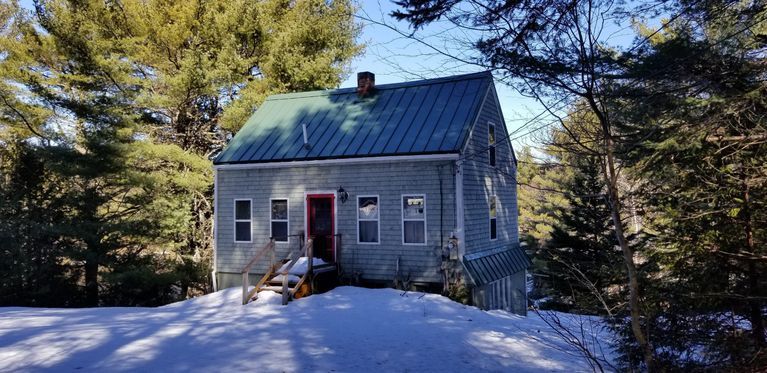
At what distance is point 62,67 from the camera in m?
19.1

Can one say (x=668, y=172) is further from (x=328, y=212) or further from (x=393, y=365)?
(x=328, y=212)

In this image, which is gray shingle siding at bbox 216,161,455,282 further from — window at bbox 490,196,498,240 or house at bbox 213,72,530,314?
window at bbox 490,196,498,240

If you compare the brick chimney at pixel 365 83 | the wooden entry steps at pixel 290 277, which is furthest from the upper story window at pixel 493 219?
the brick chimney at pixel 365 83

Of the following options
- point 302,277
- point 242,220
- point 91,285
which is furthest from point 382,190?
point 91,285

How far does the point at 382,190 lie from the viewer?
12.5 metres

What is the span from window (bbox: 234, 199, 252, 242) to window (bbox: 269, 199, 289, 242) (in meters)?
0.87

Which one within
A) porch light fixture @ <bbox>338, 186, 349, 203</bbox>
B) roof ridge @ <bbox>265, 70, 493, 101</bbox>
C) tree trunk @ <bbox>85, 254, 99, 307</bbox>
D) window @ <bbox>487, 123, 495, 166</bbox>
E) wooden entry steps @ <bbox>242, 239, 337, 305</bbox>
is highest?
roof ridge @ <bbox>265, 70, 493, 101</bbox>

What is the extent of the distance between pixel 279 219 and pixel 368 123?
3656 mm

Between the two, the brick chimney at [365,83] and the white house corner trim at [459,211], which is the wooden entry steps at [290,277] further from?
the brick chimney at [365,83]

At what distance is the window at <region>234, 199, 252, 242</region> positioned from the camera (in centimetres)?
1425

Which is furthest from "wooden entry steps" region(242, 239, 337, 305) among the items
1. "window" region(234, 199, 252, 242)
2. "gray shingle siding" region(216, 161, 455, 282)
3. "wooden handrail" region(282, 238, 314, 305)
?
"window" region(234, 199, 252, 242)

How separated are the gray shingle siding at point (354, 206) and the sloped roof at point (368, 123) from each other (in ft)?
1.34

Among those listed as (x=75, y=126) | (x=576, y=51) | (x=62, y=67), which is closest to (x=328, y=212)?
(x=576, y=51)

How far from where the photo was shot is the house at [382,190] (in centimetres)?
1190
